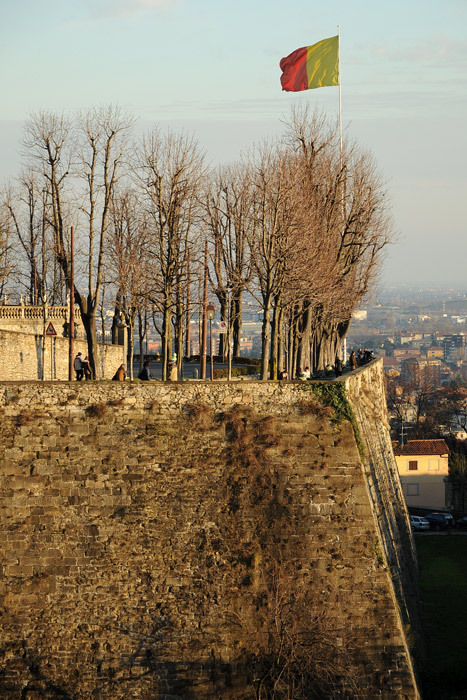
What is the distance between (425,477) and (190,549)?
1921 inches

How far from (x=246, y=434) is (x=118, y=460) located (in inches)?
123

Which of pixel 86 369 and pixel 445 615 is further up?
pixel 86 369

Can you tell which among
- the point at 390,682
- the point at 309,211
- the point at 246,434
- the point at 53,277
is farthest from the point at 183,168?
the point at 53,277

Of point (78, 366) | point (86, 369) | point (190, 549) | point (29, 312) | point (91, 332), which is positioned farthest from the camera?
point (29, 312)

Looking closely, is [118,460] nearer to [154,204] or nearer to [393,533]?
[393,533]

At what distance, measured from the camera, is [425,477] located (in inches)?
2682

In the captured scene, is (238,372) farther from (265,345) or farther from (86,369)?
(86,369)

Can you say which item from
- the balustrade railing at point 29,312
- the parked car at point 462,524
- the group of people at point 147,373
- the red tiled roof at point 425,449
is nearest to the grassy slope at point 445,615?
the parked car at point 462,524

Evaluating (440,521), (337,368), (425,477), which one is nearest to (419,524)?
(440,521)

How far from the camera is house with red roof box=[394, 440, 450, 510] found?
67.4 metres

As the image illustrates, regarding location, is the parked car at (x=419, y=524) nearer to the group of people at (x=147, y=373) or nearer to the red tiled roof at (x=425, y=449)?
the red tiled roof at (x=425, y=449)

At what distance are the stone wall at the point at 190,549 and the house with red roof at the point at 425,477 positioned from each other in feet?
146

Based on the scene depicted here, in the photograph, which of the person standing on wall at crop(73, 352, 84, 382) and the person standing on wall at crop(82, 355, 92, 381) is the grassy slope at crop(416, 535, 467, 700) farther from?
the person standing on wall at crop(82, 355, 92, 381)

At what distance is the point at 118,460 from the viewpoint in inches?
891
